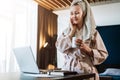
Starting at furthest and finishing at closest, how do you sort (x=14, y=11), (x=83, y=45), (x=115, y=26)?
(x=115, y=26)
(x=14, y=11)
(x=83, y=45)

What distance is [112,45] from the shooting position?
4.85 m

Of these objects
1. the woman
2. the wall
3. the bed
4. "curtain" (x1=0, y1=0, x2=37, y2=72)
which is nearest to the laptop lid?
the woman

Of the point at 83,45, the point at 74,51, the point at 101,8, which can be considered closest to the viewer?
the point at 83,45

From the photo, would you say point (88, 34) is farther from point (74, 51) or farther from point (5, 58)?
point (5, 58)

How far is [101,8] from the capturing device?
5.31 metres

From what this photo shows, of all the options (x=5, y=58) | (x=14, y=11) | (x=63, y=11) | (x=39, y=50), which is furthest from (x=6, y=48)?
(x=63, y=11)

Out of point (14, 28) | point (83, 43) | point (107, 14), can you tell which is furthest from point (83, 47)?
point (107, 14)

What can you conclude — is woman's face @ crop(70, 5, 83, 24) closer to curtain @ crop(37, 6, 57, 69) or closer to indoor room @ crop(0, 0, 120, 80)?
indoor room @ crop(0, 0, 120, 80)

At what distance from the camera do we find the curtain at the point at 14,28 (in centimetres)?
397

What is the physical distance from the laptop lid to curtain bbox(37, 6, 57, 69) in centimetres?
346

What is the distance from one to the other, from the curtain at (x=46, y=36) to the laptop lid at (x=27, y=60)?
136 inches

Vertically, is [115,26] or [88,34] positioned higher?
[115,26]

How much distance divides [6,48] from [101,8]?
104 inches

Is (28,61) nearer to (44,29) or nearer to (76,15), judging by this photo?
(76,15)
